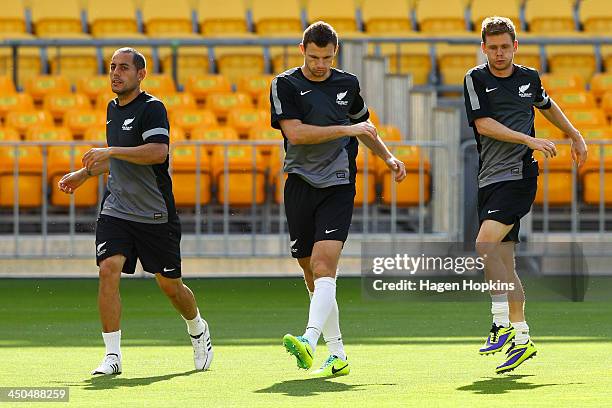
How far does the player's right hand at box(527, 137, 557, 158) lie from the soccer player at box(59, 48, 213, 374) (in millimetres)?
1850

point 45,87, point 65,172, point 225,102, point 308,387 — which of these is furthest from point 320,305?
point 45,87

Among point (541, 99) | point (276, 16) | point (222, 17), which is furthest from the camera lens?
point (276, 16)

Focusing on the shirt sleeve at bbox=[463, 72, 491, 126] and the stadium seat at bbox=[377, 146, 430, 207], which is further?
the stadium seat at bbox=[377, 146, 430, 207]

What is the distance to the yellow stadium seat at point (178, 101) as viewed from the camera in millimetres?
16250

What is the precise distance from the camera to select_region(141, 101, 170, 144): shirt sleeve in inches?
289

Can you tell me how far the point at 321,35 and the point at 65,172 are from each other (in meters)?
7.07

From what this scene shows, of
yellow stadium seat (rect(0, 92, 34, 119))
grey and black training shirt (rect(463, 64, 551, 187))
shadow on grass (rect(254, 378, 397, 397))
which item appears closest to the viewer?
shadow on grass (rect(254, 378, 397, 397))

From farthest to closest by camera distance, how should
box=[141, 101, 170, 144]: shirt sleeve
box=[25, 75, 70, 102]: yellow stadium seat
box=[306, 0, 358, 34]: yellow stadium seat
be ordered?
box=[306, 0, 358, 34]: yellow stadium seat, box=[25, 75, 70, 102]: yellow stadium seat, box=[141, 101, 170, 144]: shirt sleeve

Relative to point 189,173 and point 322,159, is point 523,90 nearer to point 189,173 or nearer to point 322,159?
point 322,159

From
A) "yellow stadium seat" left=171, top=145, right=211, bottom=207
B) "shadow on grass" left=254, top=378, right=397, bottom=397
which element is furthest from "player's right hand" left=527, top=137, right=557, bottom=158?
"yellow stadium seat" left=171, top=145, right=211, bottom=207

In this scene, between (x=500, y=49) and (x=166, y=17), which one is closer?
(x=500, y=49)

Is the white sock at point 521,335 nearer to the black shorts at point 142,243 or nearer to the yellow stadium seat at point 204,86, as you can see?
the black shorts at point 142,243

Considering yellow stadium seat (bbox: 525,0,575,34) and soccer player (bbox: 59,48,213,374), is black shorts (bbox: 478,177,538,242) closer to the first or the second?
soccer player (bbox: 59,48,213,374)

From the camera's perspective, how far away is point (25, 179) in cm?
1362
